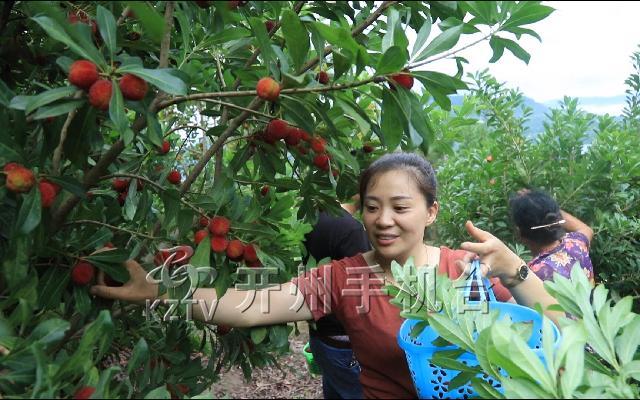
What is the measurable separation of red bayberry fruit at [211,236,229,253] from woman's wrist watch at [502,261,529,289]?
797 millimetres

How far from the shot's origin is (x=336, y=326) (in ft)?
8.58

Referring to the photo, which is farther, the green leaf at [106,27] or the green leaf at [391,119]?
the green leaf at [391,119]

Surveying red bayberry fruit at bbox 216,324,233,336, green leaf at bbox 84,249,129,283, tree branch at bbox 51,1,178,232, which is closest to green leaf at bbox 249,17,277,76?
tree branch at bbox 51,1,178,232

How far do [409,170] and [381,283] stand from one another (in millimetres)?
348

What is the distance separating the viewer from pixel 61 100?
106cm

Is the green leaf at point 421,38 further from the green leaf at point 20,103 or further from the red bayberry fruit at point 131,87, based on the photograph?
the green leaf at point 20,103

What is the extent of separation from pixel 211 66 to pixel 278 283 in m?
0.76

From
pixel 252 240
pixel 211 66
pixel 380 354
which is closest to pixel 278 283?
pixel 252 240

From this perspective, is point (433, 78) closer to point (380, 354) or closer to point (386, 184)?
point (386, 184)

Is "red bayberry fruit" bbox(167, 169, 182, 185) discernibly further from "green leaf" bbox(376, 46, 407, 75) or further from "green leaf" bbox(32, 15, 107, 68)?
"green leaf" bbox(376, 46, 407, 75)

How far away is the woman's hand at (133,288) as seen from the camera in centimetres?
139

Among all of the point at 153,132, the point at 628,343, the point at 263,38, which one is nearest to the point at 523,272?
the point at 628,343

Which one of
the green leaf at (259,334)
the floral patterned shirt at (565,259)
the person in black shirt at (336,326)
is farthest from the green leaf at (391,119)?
the floral patterned shirt at (565,259)

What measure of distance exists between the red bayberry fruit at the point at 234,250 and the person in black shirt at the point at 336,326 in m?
1.16
